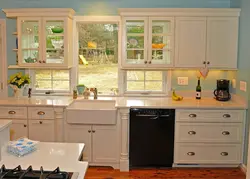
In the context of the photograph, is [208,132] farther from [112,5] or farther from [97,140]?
[112,5]

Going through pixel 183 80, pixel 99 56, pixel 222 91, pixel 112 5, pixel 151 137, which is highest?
pixel 112 5

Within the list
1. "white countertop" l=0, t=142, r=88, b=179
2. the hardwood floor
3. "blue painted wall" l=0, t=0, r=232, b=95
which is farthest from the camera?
"blue painted wall" l=0, t=0, r=232, b=95

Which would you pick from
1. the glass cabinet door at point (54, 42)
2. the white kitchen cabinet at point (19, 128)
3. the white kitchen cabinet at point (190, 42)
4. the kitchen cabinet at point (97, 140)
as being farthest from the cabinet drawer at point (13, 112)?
the white kitchen cabinet at point (190, 42)

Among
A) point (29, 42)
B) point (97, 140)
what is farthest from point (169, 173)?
point (29, 42)

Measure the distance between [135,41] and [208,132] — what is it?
161 centimetres

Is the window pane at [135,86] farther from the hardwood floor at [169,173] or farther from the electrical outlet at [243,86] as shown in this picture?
the electrical outlet at [243,86]

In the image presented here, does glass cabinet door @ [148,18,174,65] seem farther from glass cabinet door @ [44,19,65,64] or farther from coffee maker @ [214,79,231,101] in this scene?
glass cabinet door @ [44,19,65,64]

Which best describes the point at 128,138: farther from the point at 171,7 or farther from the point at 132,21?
the point at 171,7

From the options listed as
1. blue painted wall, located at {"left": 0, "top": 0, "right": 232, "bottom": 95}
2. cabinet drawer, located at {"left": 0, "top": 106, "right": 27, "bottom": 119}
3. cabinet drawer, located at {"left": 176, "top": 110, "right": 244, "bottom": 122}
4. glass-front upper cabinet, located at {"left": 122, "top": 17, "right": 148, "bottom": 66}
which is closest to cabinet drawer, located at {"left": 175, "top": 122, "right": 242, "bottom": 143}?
cabinet drawer, located at {"left": 176, "top": 110, "right": 244, "bottom": 122}

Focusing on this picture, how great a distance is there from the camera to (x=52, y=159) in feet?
6.10

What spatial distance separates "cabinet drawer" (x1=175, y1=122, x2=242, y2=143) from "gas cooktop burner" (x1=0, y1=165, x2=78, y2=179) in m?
2.39

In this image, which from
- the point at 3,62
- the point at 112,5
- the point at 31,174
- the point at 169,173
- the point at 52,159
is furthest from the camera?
the point at 3,62

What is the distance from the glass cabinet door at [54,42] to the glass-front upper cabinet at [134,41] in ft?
2.95

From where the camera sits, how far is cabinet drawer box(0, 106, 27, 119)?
150 inches
